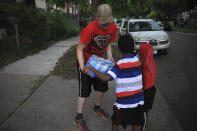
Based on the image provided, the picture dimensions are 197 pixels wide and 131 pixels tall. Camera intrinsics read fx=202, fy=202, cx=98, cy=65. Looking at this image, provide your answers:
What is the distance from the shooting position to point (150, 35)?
340 inches

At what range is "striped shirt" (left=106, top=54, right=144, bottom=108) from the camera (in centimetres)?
213

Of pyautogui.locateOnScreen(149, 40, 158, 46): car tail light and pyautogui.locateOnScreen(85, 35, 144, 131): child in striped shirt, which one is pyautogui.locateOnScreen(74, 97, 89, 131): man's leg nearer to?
pyautogui.locateOnScreen(85, 35, 144, 131): child in striped shirt

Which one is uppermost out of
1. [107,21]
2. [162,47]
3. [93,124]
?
[107,21]

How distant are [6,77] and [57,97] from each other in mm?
2076

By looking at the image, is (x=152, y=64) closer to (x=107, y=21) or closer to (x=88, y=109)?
(x=107, y=21)

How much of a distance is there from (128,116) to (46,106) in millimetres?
1995

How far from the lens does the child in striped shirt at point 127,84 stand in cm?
213

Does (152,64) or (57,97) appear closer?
(152,64)

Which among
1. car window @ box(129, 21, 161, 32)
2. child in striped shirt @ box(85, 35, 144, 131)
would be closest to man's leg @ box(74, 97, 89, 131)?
child in striped shirt @ box(85, 35, 144, 131)

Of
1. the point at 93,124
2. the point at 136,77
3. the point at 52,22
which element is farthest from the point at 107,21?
the point at 52,22

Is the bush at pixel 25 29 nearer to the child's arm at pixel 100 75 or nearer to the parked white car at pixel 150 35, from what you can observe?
the parked white car at pixel 150 35

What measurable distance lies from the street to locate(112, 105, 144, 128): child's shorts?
115cm

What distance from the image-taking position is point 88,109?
3713 millimetres

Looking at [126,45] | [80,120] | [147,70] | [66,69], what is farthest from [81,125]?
[66,69]
